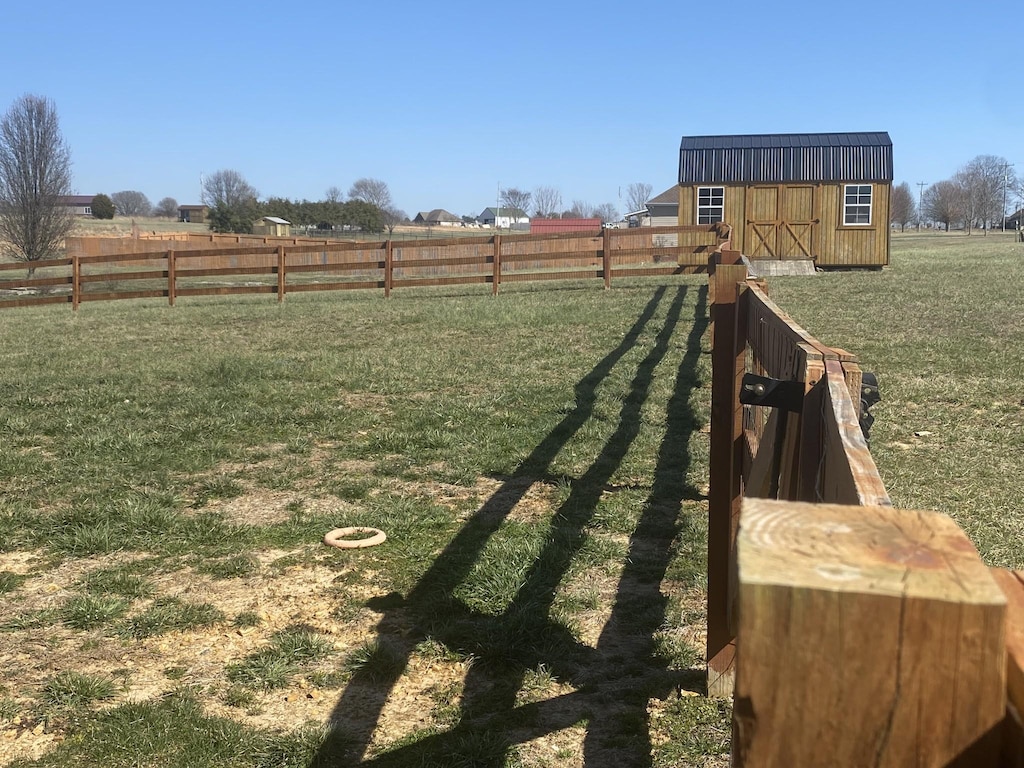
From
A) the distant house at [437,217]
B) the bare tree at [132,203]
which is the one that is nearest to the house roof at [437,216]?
the distant house at [437,217]

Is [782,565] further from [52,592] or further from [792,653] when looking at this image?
[52,592]

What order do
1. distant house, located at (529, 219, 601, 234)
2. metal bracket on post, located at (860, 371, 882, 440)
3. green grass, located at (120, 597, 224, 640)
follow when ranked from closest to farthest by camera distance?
metal bracket on post, located at (860, 371, 882, 440), green grass, located at (120, 597, 224, 640), distant house, located at (529, 219, 601, 234)

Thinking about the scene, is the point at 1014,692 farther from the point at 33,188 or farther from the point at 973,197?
the point at 973,197

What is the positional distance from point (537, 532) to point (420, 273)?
26.9 meters

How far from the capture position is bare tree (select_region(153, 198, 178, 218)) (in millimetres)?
133950

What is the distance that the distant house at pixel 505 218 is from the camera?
12623cm

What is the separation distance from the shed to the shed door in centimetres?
3

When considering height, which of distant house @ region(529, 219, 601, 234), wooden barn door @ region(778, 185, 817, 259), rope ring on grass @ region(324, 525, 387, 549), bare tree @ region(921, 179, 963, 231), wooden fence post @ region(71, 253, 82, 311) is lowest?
rope ring on grass @ region(324, 525, 387, 549)

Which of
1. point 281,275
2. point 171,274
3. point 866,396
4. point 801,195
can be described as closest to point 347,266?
point 281,275

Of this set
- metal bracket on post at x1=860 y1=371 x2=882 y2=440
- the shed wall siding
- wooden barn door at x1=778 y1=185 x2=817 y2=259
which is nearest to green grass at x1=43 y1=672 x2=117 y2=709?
metal bracket on post at x1=860 y1=371 x2=882 y2=440

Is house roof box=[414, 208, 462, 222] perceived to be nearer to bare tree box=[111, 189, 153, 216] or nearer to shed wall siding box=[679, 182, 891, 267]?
bare tree box=[111, 189, 153, 216]

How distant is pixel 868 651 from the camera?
31.2 inches

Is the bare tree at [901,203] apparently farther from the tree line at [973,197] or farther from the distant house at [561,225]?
the distant house at [561,225]

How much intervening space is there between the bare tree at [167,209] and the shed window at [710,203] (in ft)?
390
